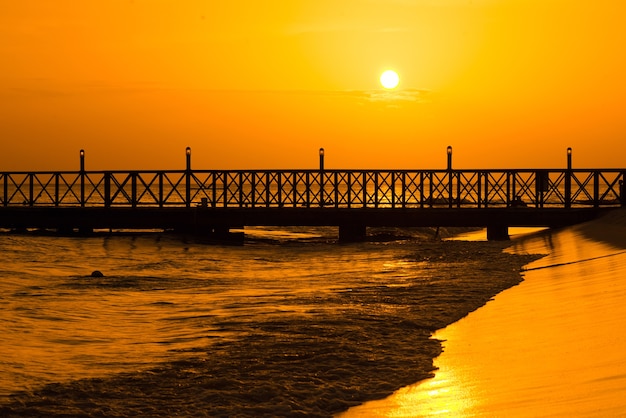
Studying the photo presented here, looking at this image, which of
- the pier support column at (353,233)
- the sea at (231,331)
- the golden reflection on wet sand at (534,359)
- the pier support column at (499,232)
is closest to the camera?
the golden reflection on wet sand at (534,359)

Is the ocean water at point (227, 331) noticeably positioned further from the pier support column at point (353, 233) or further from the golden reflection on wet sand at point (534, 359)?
the pier support column at point (353, 233)

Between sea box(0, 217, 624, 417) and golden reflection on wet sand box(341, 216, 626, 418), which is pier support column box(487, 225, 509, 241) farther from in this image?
golden reflection on wet sand box(341, 216, 626, 418)

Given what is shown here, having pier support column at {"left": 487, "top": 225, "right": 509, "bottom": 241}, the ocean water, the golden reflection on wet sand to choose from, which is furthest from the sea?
pier support column at {"left": 487, "top": 225, "right": 509, "bottom": 241}

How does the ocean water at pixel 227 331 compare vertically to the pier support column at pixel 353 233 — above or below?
below

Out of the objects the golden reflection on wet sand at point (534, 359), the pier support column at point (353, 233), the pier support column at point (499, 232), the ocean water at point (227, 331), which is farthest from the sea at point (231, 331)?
the pier support column at point (353, 233)

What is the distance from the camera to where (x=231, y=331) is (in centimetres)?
1060

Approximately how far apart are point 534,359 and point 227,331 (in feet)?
13.2

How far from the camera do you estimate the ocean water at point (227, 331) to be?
7.50m

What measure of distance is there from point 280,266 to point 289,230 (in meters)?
24.2

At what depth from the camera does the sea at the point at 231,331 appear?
747cm

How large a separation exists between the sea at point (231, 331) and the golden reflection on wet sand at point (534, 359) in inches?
8.8

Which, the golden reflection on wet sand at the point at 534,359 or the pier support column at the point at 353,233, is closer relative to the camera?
the golden reflection on wet sand at the point at 534,359

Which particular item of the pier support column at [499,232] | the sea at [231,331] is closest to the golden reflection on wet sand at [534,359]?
the sea at [231,331]

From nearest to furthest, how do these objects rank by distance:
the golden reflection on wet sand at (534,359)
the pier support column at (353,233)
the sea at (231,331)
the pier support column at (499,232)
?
the golden reflection on wet sand at (534,359)
the sea at (231,331)
the pier support column at (499,232)
the pier support column at (353,233)
